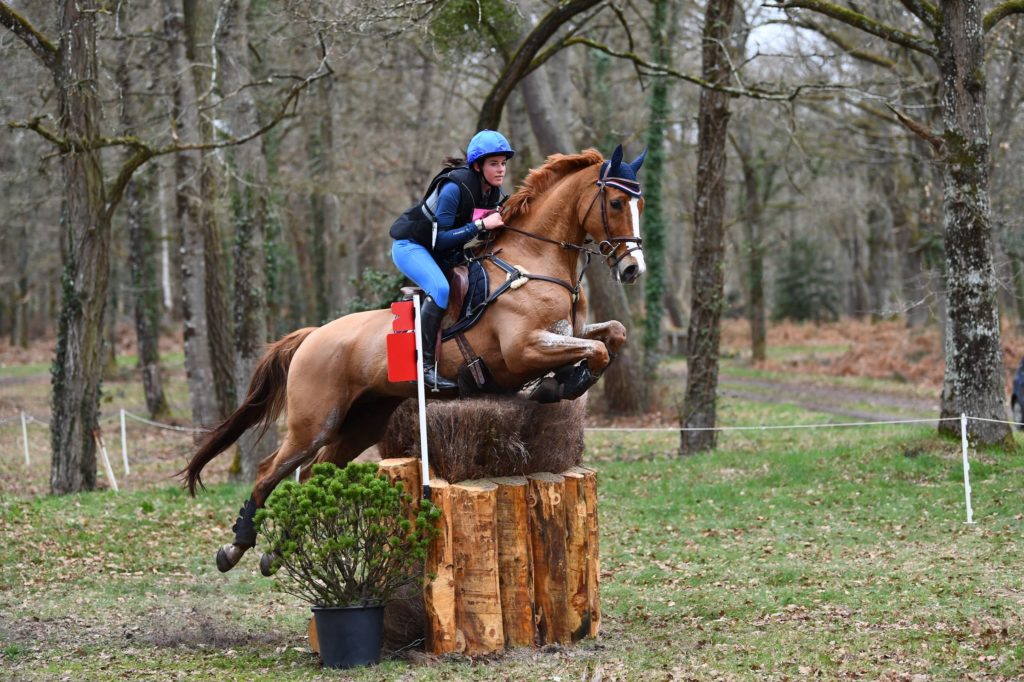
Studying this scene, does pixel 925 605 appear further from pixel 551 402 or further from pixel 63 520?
pixel 63 520

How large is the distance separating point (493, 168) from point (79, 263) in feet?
25.8

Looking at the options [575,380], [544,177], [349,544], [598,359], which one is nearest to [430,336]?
[575,380]

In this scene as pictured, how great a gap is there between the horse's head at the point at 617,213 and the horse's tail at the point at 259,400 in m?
2.66

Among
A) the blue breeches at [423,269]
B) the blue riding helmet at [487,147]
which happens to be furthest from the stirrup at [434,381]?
the blue riding helmet at [487,147]

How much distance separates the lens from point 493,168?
781 cm

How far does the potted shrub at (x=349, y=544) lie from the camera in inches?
268

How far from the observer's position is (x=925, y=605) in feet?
25.8

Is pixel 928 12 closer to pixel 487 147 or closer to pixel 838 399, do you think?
pixel 487 147

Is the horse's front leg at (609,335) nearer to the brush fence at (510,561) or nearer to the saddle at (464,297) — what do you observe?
the saddle at (464,297)

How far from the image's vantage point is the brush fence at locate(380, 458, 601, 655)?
710 cm

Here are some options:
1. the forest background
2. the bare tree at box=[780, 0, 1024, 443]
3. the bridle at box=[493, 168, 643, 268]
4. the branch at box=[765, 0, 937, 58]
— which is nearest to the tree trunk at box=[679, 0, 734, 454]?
the forest background

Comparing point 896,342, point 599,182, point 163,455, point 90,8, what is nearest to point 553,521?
point 599,182

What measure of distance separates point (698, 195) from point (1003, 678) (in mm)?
10271

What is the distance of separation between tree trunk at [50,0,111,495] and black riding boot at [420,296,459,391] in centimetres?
754
